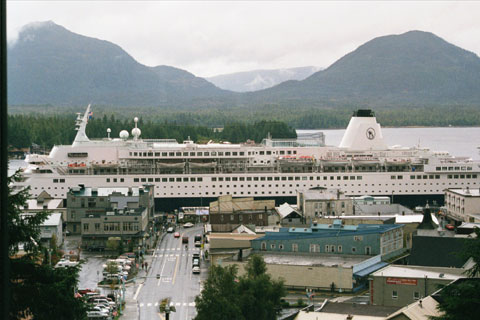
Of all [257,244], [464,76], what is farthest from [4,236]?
[464,76]

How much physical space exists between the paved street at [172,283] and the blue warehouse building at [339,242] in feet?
6.12

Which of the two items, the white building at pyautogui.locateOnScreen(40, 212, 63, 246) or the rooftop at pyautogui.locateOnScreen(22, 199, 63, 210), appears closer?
the white building at pyautogui.locateOnScreen(40, 212, 63, 246)

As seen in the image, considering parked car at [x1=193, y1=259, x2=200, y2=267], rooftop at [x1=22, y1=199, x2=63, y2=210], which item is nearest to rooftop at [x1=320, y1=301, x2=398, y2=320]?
parked car at [x1=193, y1=259, x2=200, y2=267]

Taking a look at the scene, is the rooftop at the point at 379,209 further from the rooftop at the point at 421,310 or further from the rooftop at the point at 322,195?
the rooftop at the point at 421,310

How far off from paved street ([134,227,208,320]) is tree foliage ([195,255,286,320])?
7.71 feet

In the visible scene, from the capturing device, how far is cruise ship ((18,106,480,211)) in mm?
29031

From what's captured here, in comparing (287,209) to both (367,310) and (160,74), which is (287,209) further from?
(160,74)

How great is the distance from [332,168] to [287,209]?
7267 millimetres

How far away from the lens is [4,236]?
288cm

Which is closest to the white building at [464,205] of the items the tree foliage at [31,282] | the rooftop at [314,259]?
the rooftop at [314,259]

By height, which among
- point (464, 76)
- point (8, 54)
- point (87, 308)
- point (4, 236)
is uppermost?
point (464, 76)

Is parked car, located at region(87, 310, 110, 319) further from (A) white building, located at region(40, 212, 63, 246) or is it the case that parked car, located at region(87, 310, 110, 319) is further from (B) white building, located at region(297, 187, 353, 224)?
(B) white building, located at region(297, 187, 353, 224)

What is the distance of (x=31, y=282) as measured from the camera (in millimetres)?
4941

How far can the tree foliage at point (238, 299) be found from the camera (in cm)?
1012
